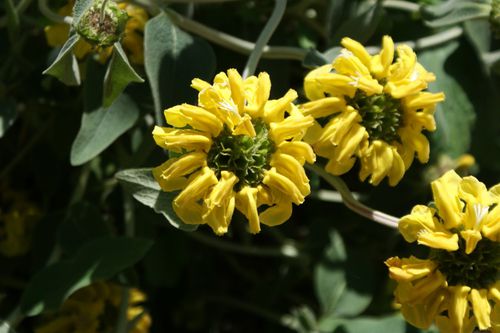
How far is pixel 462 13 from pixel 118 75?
460 millimetres

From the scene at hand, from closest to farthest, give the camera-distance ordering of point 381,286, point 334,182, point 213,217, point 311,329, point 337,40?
point 213,217 < point 334,182 < point 337,40 < point 311,329 < point 381,286

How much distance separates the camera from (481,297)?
83 centimetres

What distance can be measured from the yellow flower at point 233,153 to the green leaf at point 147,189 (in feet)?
0.14

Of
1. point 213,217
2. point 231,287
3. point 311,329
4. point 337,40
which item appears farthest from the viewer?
point 231,287

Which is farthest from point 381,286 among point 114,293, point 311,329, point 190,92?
point 190,92

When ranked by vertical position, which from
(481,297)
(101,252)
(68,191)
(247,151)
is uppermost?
(247,151)

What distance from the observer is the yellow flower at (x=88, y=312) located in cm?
106

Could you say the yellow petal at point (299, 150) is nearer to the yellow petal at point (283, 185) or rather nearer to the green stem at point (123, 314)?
the yellow petal at point (283, 185)

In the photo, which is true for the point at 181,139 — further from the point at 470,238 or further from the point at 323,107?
the point at 470,238

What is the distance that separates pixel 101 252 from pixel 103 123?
0.48 ft

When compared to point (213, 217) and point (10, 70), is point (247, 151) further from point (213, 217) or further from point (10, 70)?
point (10, 70)

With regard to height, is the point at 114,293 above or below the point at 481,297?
below

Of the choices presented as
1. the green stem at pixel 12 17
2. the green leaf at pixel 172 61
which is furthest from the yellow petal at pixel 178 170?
the green stem at pixel 12 17

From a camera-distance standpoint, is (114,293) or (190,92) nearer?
(190,92)
